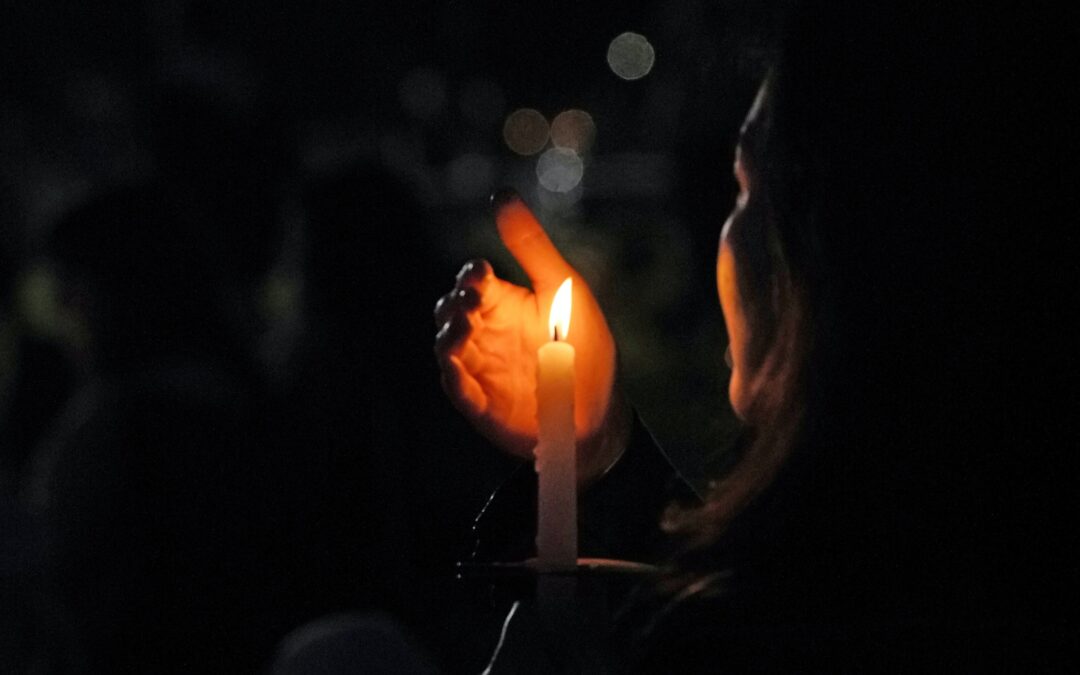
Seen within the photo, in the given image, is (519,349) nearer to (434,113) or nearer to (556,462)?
(556,462)

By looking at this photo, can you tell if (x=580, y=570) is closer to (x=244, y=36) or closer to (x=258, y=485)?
(x=258, y=485)

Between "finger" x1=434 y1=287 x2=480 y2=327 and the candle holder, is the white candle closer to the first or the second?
the candle holder

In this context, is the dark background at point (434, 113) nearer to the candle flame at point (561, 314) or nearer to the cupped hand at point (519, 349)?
the cupped hand at point (519, 349)

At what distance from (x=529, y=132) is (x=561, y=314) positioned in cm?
1695

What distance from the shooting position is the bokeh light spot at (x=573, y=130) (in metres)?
16.3

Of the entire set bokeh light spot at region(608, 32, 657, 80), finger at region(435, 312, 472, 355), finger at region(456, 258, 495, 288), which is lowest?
finger at region(435, 312, 472, 355)

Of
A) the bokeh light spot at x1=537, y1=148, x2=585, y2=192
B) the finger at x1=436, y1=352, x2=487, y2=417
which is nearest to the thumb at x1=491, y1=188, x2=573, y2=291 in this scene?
the finger at x1=436, y1=352, x2=487, y2=417

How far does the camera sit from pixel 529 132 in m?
18.1

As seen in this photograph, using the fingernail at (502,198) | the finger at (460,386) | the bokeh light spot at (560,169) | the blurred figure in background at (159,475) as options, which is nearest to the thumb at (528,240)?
the fingernail at (502,198)

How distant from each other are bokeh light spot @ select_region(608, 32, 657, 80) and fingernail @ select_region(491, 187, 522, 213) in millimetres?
10701

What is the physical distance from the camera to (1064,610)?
124 cm

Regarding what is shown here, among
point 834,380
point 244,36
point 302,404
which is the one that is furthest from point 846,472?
point 244,36

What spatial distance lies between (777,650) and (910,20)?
55 cm

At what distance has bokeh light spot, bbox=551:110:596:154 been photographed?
1634 centimetres
